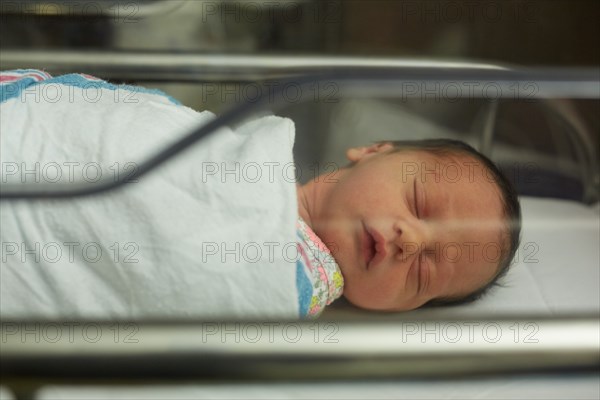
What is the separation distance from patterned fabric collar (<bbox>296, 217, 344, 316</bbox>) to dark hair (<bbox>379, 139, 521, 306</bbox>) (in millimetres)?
111

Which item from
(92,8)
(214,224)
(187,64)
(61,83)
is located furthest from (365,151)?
(92,8)

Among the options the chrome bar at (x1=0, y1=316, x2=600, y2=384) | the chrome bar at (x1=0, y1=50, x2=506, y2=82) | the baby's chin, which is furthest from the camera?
the chrome bar at (x1=0, y1=50, x2=506, y2=82)

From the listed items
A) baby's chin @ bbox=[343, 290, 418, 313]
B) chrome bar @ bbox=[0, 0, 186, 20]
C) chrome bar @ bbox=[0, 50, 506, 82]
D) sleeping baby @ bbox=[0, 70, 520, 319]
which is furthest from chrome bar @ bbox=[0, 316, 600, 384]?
chrome bar @ bbox=[0, 0, 186, 20]

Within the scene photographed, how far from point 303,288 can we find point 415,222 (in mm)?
132

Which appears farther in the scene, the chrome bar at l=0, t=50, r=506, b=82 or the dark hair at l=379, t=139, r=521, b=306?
the chrome bar at l=0, t=50, r=506, b=82

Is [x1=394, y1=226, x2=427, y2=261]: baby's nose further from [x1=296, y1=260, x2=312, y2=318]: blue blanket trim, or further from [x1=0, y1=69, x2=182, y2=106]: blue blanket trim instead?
[x1=0, y1=69, x2=182, y2=106]: blue blanket trim

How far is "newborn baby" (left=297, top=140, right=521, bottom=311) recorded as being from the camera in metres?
0.66

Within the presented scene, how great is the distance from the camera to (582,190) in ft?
3.65

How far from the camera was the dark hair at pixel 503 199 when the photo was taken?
0.69m

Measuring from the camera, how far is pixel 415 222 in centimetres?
66

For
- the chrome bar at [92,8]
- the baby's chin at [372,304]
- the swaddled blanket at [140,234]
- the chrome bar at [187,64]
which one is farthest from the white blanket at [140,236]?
the chrome bar at [92,8]

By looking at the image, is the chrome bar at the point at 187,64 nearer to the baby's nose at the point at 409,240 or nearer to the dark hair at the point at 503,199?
the dark hair at the point at 503,199

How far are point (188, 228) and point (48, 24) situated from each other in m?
1.18

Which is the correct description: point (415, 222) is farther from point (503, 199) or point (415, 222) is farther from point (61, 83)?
point (61, 83)
